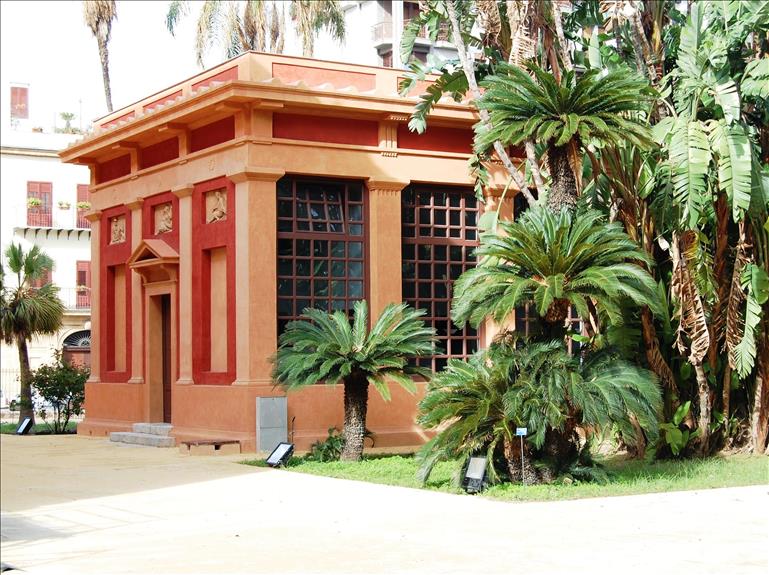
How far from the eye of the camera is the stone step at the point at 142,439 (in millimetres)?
23578

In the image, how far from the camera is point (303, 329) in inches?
750

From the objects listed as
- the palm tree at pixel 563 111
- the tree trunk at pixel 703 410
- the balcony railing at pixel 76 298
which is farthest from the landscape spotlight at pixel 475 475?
the balcony railing at pixel 76 298

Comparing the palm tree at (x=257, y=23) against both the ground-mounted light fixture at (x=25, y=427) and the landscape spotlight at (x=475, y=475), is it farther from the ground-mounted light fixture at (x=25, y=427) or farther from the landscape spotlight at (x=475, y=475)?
the landscape spotlight at (x=475, y=475)

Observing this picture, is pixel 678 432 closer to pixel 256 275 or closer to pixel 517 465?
pixel 517 465

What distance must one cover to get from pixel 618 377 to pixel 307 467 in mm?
5658

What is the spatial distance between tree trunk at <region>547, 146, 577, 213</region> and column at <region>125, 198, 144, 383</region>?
1229 cm

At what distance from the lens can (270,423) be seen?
21.0 m

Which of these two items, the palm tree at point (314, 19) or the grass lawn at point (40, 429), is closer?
the grass lawn at point (40, 429)

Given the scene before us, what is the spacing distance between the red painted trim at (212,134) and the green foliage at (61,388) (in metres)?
8.75

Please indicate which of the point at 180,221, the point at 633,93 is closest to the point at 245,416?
the point at 180,221

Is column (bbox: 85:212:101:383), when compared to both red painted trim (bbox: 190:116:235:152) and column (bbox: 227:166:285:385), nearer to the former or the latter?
red painted trim (bbox: 190:116:235:152)

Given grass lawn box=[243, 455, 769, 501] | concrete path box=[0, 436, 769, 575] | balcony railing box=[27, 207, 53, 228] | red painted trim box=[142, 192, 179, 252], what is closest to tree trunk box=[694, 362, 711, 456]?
grass lawn box=[243, 455, 769, 501]

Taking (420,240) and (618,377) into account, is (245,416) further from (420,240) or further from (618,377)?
(618,377)

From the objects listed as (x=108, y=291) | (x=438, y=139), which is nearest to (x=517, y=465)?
(x=438, y=139)
